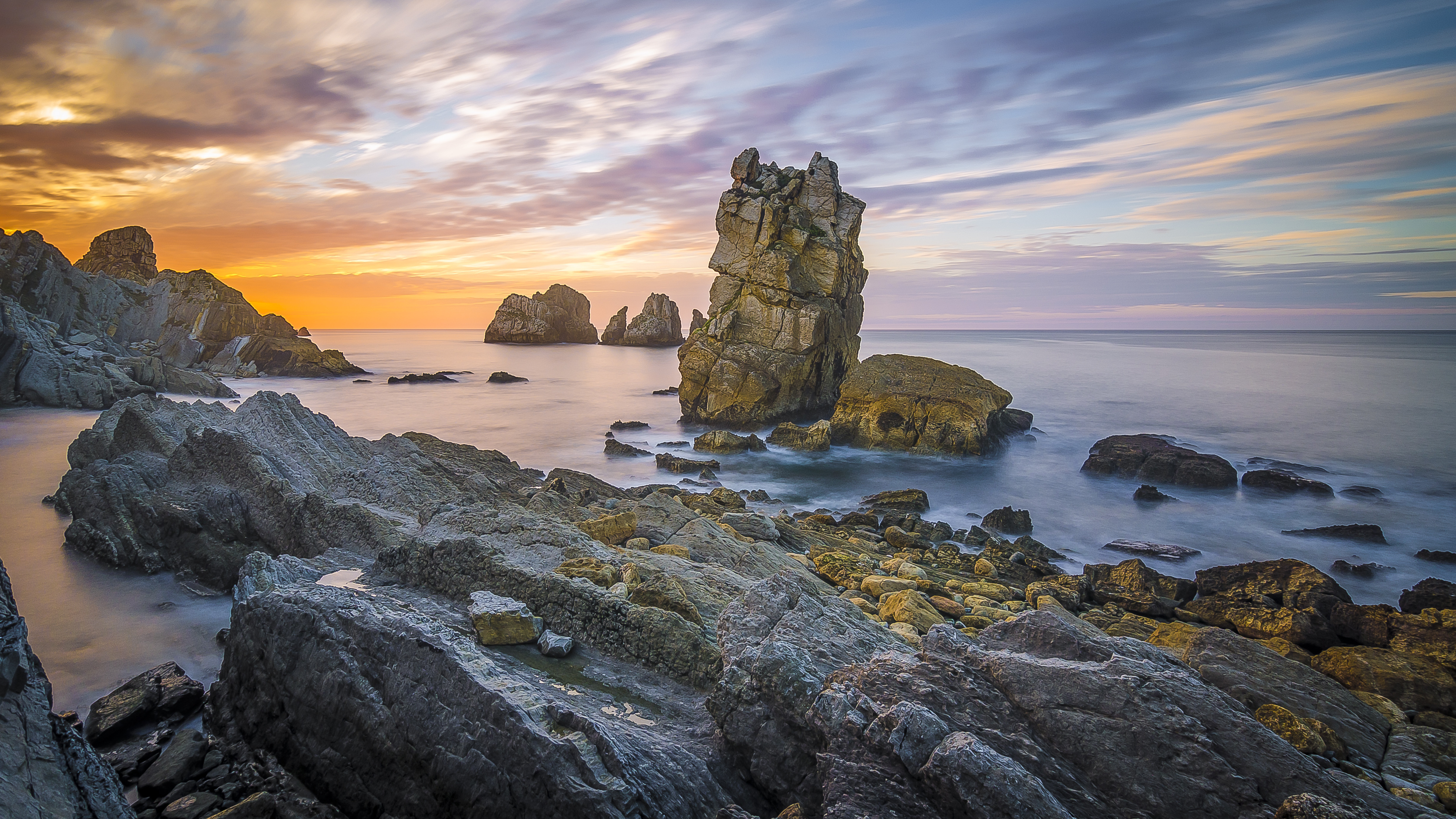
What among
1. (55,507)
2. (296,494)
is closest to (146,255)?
(55,507)

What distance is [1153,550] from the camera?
17.0 m

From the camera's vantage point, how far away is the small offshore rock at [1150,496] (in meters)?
22.0

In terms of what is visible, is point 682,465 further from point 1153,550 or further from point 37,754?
point 37,754

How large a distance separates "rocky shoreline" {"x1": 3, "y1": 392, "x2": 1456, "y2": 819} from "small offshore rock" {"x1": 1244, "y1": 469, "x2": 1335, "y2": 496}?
16.0m

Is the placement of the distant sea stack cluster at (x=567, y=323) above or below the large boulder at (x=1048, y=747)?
above

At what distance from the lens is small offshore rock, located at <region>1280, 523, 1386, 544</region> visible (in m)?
17.9

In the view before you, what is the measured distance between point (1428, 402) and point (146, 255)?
11952cm

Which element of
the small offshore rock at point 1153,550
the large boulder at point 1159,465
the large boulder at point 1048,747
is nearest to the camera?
the large boulder at point 1048,747

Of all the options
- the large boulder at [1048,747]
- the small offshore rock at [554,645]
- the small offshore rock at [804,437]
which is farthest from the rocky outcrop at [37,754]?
the small offshore rock at [804,437]

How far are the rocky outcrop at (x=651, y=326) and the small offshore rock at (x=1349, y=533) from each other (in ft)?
334

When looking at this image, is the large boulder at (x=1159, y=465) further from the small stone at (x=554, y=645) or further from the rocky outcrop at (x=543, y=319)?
the rocky outcrop at (x=543, y=319)

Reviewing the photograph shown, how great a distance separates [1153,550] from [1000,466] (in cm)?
1093

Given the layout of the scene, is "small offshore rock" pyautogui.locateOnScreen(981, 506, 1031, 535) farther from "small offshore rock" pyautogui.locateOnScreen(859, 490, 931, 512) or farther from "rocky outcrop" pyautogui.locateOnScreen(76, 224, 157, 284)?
"rocky outcrop" pyautogui.locateOnScreen(76, 224, 157, 284)

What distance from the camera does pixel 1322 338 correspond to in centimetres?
18412
